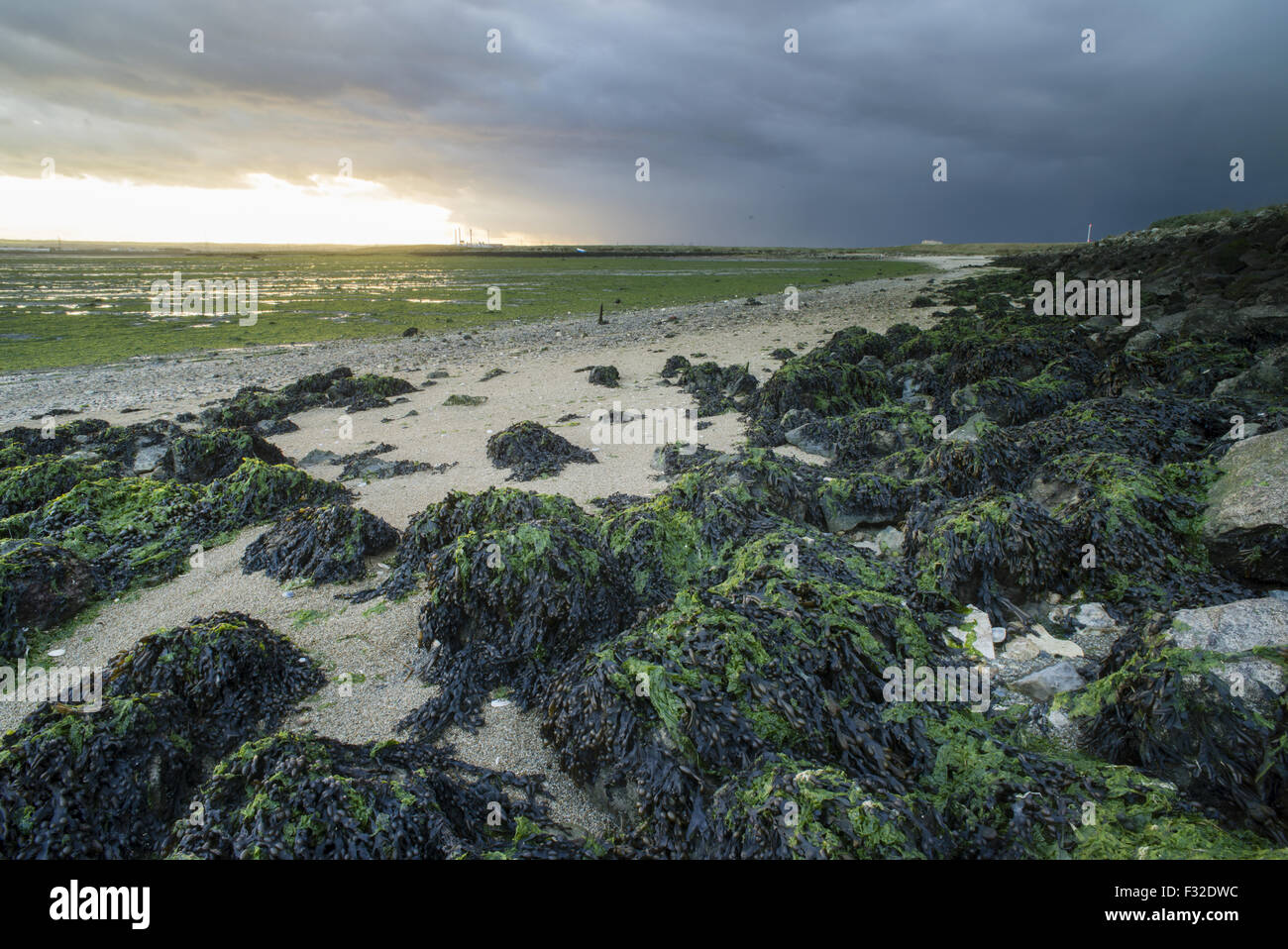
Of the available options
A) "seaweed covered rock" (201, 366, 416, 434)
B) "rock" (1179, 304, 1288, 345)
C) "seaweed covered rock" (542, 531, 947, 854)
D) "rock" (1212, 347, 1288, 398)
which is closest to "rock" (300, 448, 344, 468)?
"seaweed covered rock" (201, 366, 416, 434)

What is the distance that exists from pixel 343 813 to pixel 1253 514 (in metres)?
6.07

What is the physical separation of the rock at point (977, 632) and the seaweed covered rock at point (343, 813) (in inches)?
114

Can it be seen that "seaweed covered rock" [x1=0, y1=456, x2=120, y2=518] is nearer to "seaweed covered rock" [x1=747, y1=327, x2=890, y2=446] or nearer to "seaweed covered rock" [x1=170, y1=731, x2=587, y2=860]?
"seaweed covered rock" [x1=170, y1=731, x2=587, y2=860]

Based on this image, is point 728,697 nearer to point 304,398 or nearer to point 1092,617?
point 1092,617

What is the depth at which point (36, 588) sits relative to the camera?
5.11 metres

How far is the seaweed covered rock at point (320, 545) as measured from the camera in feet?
18.9

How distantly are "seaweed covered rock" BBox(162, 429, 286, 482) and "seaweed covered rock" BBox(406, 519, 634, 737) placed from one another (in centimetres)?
592

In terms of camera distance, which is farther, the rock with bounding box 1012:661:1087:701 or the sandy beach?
the sandy beach

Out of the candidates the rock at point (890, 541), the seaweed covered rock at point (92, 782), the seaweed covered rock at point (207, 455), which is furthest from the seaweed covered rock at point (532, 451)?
the seaweed covered rock at point (92, 782)

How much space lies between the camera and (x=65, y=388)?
15547mm

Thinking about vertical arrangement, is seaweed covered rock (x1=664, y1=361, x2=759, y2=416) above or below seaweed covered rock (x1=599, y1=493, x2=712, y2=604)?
above

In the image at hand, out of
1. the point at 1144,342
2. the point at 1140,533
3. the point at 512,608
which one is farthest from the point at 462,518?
the point at 1144,342

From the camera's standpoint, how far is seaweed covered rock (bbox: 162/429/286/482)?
8.67 meters

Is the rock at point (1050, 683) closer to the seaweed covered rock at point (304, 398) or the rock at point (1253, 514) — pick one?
the rock at point (1253, 514)
